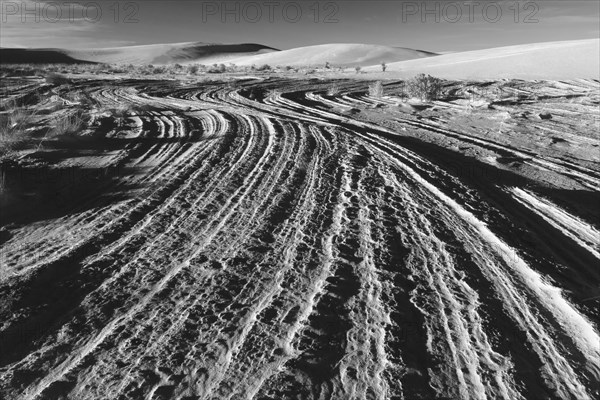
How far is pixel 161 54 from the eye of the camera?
305 ft

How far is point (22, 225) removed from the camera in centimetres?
466

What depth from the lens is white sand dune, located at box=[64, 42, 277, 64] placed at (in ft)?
286

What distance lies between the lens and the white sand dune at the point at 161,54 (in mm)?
87200

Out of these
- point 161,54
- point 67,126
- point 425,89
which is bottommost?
point 67,126

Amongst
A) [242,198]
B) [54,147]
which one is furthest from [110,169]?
[242,198]

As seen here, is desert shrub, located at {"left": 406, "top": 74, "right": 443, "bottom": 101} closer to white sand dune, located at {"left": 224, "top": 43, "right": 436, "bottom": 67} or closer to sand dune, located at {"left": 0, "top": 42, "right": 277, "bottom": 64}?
white sand dune, located at {"left": 224, "top": 43, "right": 436, "bottom": 67}

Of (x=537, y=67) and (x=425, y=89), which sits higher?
(x=537, y=67)

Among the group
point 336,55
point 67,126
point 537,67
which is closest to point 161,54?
point 336,55

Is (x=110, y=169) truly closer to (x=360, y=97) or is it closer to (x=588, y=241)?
(x=588, y=241)

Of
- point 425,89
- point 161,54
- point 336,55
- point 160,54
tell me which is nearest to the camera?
point 425,89

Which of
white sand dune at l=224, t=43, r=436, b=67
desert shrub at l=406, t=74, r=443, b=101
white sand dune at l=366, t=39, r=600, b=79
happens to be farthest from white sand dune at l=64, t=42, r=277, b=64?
desert shrub at l=406, t=74, r=443, b=101

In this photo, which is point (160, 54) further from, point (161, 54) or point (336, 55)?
point (336, 55)

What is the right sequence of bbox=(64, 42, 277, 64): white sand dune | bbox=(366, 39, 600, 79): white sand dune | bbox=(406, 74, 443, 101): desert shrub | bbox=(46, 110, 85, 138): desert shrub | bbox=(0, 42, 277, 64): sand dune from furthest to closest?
bbox=(64, 42, 277, 64): white sand dune
bbox=(0, 42, 277, 64): sand dune
bbox=(366, 39, 600, 79): white sand dune
bbox=(406, 74, 443, 101): desert shrub
bbox=(46, 110, 85, 138): desert shrub

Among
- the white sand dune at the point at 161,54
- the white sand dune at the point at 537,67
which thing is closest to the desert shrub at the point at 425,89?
the white sand dune at the point at 537,67
